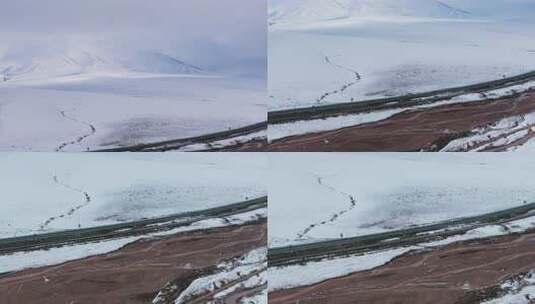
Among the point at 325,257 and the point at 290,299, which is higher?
the point at 325,257

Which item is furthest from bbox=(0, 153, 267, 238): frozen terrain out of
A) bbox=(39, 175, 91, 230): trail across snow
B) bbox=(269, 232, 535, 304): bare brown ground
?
bbox=(269, 232, 535, 304): bare brown ground

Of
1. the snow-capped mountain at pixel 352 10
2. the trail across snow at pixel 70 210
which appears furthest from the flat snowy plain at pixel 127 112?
the snow-capped mountain at pixel 352 10

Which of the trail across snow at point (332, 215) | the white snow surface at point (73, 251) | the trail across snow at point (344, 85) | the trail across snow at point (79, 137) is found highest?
the trail across snow at point (344, 85)

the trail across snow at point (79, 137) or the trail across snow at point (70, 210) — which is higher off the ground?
the trail across snow at point (79, 137)

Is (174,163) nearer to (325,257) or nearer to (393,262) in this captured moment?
(325,257)

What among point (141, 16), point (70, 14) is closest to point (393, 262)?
point (141, 16)

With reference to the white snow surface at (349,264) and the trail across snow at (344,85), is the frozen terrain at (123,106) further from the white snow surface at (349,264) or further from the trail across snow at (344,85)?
the white snow surface at (349,264)

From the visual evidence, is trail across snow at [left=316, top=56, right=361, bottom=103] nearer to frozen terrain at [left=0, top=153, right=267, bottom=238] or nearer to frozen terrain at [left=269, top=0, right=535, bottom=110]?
frozen terrain at [left=269, top=0, right=535, bottom=110]
